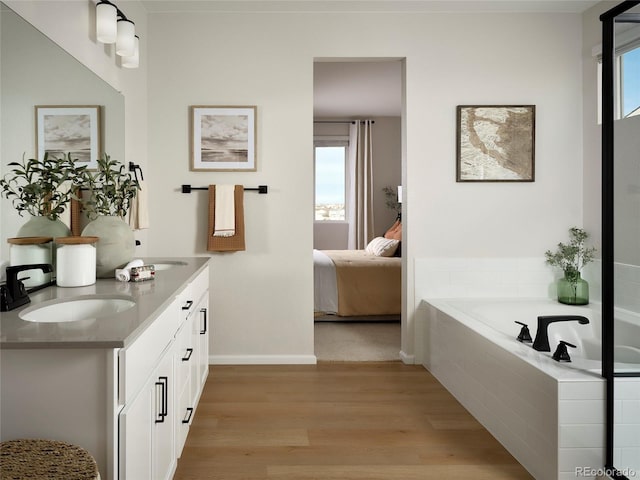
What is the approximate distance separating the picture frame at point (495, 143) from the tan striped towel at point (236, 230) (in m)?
1.61

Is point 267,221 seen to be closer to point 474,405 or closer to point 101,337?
point 474,405

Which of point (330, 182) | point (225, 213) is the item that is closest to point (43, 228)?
point (225, 213)

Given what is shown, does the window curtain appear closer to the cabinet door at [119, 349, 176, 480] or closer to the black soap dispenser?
the black soap dispenser

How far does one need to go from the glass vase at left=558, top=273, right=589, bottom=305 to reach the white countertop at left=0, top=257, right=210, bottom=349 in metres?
2.83

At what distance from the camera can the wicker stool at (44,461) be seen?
1067 mm

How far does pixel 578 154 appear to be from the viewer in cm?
373

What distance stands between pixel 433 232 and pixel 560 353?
63.7 inches

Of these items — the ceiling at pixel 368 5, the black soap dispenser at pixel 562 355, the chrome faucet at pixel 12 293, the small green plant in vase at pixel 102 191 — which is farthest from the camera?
the ceiling at pixel 368 5

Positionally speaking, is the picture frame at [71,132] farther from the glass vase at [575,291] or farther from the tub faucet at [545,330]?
the glass vase at [575,291]

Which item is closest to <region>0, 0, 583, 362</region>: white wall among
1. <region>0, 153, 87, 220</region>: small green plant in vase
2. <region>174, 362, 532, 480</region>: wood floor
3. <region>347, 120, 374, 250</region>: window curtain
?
<region>174, 362, 532, 480</region>: wood floor

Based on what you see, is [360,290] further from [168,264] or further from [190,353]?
[190,353]

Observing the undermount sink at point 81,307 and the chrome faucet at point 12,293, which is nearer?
the chrome faucet at point 12,293

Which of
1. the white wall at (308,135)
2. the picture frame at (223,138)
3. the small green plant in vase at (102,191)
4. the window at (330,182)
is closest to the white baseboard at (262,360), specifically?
the white wall at (308,135)

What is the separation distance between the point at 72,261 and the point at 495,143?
2.96 metres
